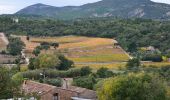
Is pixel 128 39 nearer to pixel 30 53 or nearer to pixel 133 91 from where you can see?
pixel 30 53

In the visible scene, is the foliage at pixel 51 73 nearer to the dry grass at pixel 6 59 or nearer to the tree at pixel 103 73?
the tree at pixel 103 73

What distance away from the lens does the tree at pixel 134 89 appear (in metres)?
44.5

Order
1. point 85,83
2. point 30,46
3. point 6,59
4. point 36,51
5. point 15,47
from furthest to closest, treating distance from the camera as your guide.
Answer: point 30,46, point 15,47, point 36,51, point 6,59, point 85,83

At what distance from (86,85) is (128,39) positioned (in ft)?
224

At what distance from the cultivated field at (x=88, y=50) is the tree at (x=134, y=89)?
174 feet

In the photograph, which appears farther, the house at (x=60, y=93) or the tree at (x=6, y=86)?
the house at (x=60, y=93)

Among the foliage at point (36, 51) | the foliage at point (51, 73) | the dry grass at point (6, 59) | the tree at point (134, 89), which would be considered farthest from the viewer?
the foliage at point (36, 51)

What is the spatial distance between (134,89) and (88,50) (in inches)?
3104

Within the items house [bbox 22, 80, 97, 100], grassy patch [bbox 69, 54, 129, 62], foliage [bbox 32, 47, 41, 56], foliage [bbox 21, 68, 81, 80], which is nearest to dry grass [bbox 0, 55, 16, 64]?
foliage [bbox 32, 47, 41, 56]

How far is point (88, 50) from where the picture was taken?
123 meters

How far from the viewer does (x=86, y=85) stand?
63625mm

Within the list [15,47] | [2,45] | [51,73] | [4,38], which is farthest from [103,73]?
[4,38]

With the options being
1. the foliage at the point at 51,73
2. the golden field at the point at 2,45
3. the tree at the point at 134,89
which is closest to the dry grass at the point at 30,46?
the golden field at the point at 2,45

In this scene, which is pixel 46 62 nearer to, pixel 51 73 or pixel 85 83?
pixel 51 73
